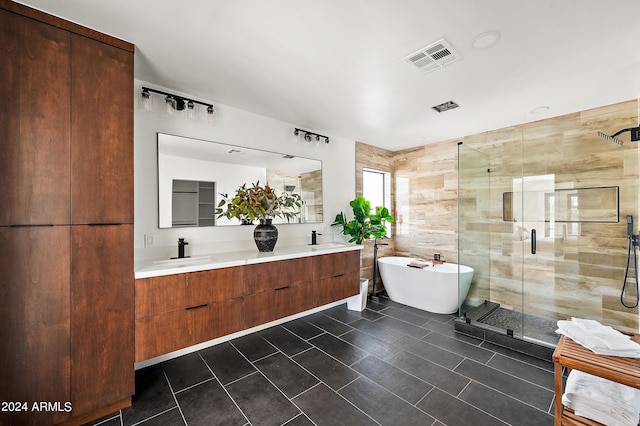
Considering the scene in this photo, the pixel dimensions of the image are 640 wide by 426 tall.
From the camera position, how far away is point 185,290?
222 cm

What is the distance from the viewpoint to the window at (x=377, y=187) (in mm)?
4812

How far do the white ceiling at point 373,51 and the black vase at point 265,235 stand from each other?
135 cm

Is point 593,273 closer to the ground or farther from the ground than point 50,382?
farther from the ground

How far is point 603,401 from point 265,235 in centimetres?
276

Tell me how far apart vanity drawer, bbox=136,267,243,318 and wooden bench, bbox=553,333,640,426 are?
236 centimetres

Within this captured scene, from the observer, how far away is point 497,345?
2.83m

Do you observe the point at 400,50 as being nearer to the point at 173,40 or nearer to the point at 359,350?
the point at 173,40

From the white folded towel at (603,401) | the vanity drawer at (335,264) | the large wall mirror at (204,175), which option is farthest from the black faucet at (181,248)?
the white folded towel at (603,401)

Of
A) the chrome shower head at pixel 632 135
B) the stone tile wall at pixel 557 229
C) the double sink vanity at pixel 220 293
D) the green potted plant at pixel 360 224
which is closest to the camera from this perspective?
the double sink vanity at pixel 220 293

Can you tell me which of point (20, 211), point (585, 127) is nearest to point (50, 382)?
point (20, 211)

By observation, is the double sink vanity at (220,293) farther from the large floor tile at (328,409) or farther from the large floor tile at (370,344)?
the large floor tile at (328,409)

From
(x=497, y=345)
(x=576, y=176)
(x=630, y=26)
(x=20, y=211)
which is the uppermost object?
(x=630, y=26)

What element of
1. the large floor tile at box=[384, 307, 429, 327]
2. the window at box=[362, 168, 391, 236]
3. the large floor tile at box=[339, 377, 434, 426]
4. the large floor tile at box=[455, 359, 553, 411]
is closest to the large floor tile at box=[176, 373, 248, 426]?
the large floor tile at box=[339, 377, 434, 426]

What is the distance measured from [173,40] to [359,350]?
121 inches
